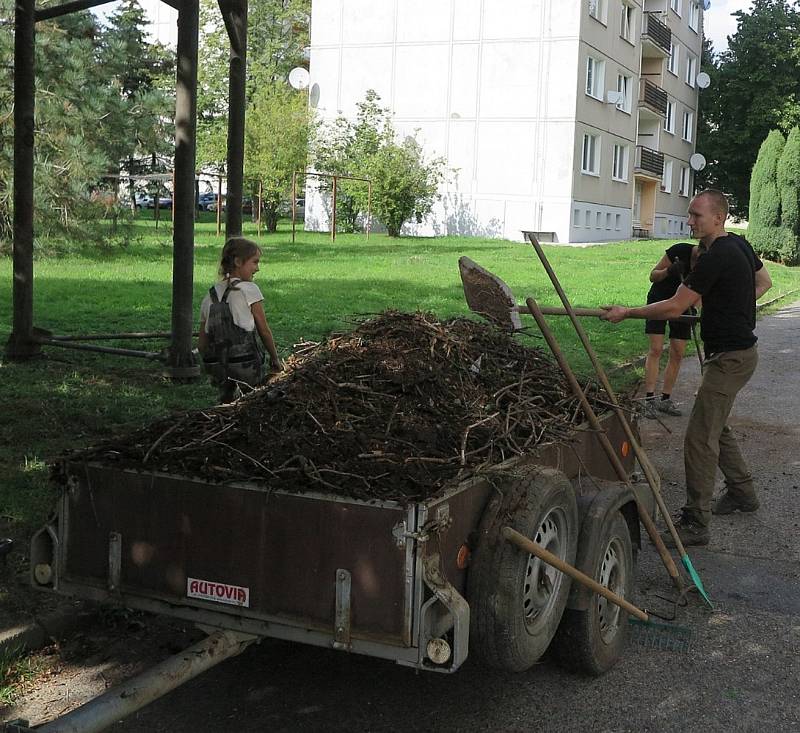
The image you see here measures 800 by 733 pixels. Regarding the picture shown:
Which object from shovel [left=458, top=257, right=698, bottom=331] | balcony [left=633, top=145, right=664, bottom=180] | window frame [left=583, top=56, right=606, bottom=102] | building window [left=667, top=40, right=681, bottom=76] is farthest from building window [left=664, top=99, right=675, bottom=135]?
shovel [left=458, top=257, right=698, bottom=331]

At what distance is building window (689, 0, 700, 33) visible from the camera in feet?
187

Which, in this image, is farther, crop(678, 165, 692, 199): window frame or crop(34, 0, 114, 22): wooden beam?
crop(678, 165, 692, 199): window frame

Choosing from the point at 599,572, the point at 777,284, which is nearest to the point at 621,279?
the point at 777,284

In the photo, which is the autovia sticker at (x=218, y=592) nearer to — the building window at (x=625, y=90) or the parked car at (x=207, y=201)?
the building window at (x=625, y=90)

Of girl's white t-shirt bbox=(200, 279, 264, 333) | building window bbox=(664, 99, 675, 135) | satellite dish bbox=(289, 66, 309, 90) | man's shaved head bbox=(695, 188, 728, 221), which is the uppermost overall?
building window bbox=(664, 99, 675, 135)

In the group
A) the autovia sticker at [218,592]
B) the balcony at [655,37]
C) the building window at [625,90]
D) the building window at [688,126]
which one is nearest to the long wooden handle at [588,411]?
the autovia sticker at [218,592]

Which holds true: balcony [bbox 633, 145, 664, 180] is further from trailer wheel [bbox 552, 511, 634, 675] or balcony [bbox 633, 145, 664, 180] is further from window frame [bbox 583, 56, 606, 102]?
trailer wheel [bbox 552, 511, 634, 675]

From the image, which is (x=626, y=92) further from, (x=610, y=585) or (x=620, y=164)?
(x=610, y=585)

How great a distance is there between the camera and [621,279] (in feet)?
78.7

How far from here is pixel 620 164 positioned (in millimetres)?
45781

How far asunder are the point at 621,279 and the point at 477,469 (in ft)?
68.8

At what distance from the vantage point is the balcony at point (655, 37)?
4734cm

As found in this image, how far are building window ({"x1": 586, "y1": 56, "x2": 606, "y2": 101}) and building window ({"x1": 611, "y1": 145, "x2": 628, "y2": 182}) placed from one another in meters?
3.58

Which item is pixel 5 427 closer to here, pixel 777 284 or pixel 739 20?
pixel 777 284
